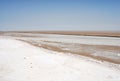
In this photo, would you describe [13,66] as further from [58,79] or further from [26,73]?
[58,79]

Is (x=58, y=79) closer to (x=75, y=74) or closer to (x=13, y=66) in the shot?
(x=75, y=74)

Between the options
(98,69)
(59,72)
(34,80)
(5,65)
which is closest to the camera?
(34,80)

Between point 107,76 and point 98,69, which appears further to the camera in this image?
point 98,69

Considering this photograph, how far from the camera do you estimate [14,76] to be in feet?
23.4

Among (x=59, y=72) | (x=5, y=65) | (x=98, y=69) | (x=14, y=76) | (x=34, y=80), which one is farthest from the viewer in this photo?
(x=5, y=65)

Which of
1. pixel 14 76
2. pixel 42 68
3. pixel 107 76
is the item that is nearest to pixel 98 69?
pixel 107 76

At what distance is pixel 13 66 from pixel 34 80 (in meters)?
2.56

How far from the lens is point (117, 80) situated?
6.80 m

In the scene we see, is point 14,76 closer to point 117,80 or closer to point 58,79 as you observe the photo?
point 58,79

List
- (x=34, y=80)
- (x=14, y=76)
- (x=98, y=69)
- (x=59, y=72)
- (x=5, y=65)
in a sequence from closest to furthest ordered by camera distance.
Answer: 1. (x=34, y=80)
2. (x=14, y=76)
3. (x=59, y=72)
4. (x=98, y=69)
5. (x=5, y=65)

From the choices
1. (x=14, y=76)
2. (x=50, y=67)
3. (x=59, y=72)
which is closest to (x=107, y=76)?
(x=59, y=72)

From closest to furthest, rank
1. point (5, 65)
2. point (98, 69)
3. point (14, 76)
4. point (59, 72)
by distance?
point (14, 76) → point (59, 72) → point (98, 69) → point (5, 65)

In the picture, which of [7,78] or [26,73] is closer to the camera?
[7,78]

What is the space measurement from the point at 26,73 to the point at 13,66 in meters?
1.54
